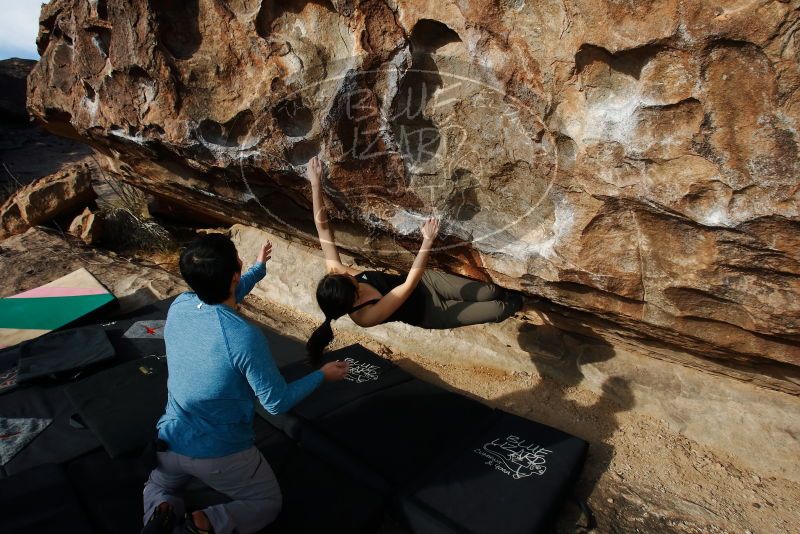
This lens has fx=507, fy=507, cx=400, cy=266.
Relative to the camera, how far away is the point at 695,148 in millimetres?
1623

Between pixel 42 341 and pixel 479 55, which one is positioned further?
pixel 42 341

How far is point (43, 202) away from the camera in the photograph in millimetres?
5102

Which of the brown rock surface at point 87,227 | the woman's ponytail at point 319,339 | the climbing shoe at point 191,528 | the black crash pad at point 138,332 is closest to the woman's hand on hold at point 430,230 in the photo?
the woman's ponytail at point 319,339

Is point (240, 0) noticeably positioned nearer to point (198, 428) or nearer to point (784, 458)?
point (198, 428)

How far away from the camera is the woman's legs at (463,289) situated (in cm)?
246

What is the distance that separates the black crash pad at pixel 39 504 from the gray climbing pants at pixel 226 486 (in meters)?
0.33

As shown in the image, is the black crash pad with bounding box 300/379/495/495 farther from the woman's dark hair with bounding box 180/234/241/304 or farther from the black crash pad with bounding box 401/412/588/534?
the woman's dark hair with bounding box 180/234/241/304

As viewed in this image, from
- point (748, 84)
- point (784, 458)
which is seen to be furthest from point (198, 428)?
point (784, 458)

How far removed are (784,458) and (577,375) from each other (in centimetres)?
95

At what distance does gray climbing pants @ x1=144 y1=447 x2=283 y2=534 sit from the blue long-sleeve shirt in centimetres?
4

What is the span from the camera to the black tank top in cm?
230

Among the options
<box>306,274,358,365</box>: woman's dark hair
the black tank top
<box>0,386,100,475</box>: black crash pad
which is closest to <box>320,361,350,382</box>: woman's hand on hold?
<box>306,274,358,365</box>: woman's dark hair

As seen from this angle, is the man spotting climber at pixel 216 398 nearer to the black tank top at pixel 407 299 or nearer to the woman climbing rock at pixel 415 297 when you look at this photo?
the woman climbing rock at pixel 415 297

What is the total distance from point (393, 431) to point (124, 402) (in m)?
1.32
